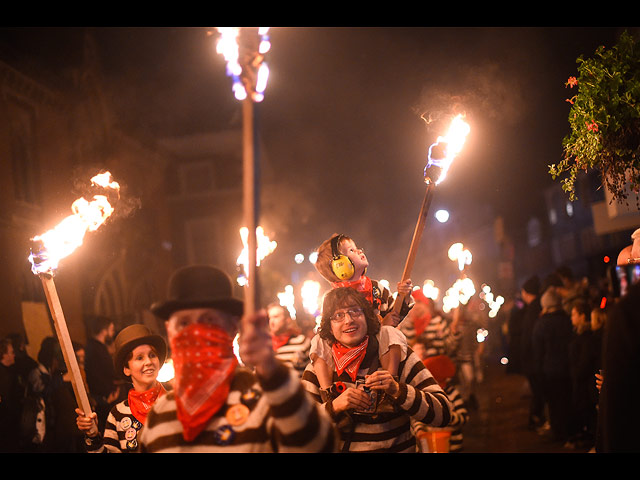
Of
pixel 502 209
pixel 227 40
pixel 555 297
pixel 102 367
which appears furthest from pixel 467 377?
pixel 502 209

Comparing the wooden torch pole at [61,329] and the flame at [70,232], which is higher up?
the flame at [70,232]

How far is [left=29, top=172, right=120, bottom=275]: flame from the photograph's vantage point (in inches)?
196

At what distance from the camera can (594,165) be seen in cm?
604

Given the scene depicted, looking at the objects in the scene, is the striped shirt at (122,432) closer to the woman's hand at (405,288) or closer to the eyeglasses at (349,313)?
the eyeglasses at (349,313)

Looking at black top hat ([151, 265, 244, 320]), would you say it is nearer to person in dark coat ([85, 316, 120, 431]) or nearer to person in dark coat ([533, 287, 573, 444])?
person in dark coat ([85, 316, 120, 431])

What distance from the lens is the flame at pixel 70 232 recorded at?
4.97m

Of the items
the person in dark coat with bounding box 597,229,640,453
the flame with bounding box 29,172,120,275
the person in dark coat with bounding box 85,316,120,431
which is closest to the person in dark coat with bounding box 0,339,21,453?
the person in dark coat with bounding box 85,316,120,431

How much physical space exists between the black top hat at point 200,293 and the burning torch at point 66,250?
1.33 meters

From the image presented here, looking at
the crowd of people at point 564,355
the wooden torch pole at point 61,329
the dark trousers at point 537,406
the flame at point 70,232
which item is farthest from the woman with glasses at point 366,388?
the dark trousers at point 537,406

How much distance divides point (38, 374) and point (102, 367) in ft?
2.81

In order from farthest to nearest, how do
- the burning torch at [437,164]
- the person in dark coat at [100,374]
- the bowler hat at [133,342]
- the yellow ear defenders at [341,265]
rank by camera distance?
the person in dark coat at [100,374] < the yellow ear defenders at [341,265] < the bowler hat at [133,342] < the burning torch at [437,164]

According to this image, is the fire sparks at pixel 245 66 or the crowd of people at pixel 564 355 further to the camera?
the crowd of people at pixel 564 355

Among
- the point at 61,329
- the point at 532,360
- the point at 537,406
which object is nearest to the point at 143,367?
the point at 61,329
